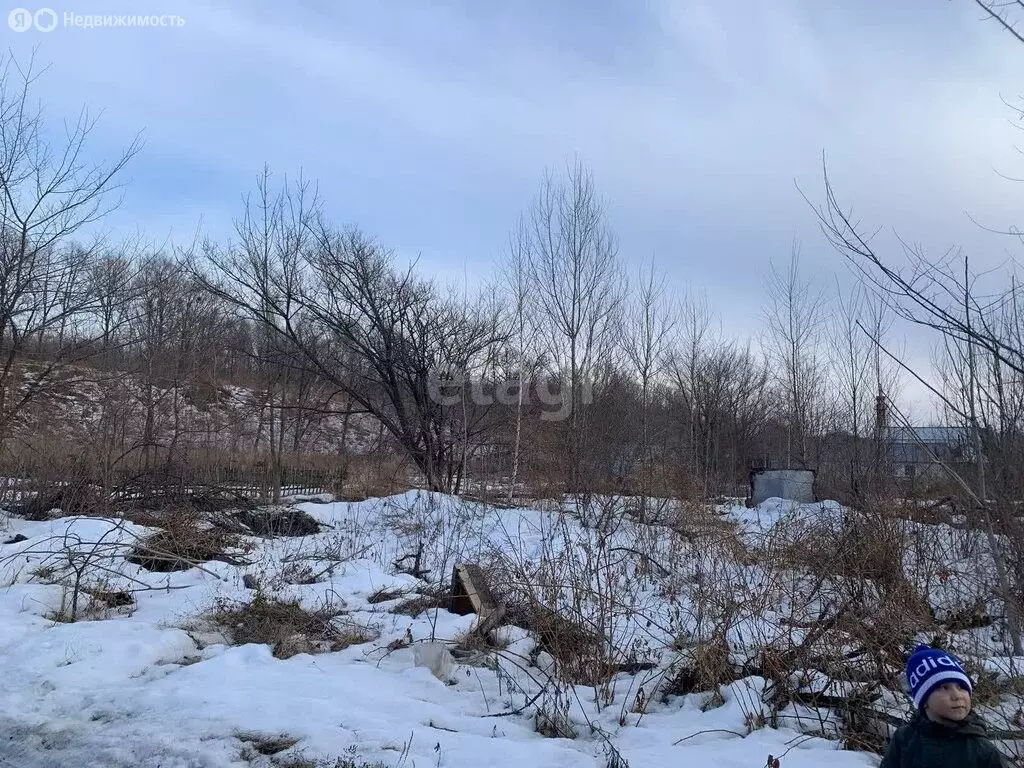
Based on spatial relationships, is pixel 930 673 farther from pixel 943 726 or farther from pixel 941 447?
pixel 941 447

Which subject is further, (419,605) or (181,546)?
(181,546)

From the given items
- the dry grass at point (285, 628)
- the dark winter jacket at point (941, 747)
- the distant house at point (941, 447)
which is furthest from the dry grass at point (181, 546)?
the distant house at point (941, 447)

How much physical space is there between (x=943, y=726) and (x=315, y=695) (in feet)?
11.9

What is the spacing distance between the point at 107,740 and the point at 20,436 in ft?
44.0

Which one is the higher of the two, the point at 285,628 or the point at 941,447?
the point at 941,447

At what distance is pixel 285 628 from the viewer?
5867mm

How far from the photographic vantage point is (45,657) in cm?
494

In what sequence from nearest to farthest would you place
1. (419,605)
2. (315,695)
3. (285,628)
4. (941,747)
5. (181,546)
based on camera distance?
(941,747) < (315,695) < (285,628) < (419,605) < (181,546)

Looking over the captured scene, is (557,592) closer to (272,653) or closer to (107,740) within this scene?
(272,653)

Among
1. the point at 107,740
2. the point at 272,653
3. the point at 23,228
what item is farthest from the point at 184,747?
the point at 23,228
